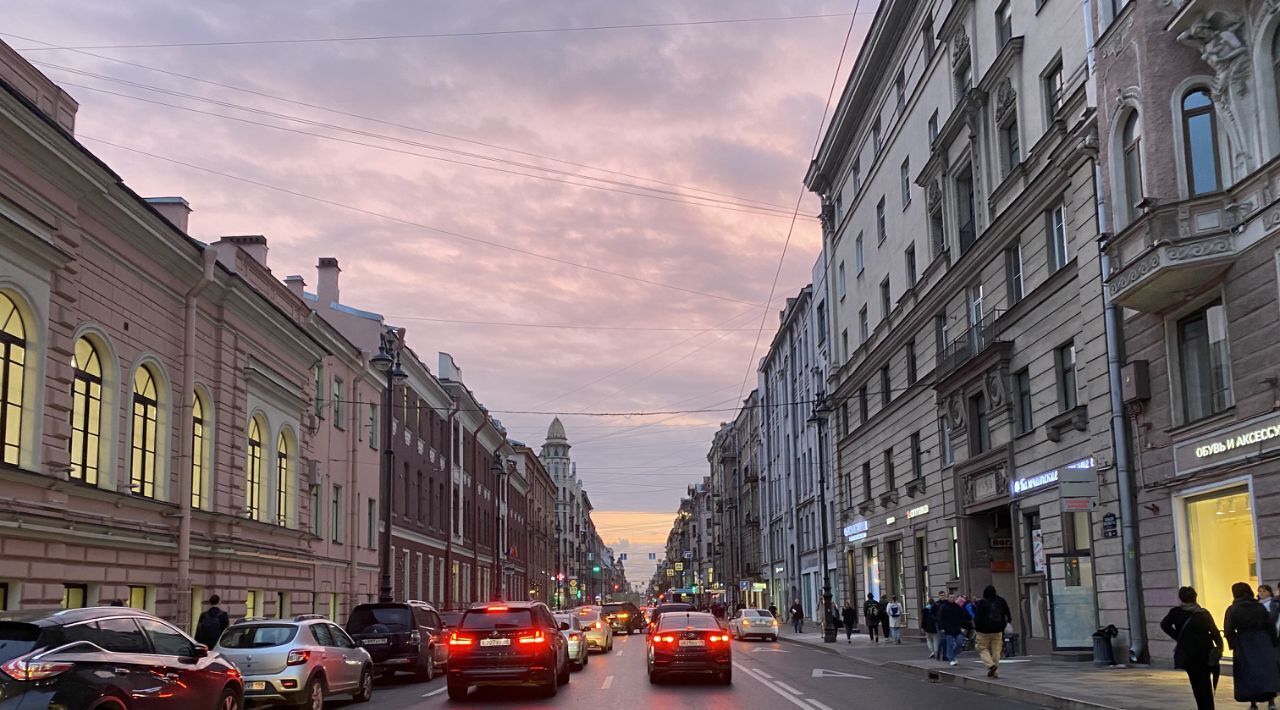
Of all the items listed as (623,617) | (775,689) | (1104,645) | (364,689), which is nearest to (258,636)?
(364,689)

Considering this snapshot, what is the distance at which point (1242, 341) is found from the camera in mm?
18828

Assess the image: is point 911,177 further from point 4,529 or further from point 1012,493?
point 4,529

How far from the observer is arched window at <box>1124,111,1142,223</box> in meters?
21.8

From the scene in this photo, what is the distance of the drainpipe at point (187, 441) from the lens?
894 inches

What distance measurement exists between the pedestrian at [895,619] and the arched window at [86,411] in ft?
88.4

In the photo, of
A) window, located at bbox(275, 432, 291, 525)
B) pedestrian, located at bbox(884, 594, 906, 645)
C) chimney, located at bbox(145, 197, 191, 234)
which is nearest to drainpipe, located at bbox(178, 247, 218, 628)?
chimney, located at bbox(145, 197, 191, 234)

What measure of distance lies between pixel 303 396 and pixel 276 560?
5443 millimetres

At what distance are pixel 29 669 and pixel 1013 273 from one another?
82.0 feet

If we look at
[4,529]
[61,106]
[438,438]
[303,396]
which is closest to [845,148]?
[438,438]

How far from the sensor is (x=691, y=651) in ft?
70.9

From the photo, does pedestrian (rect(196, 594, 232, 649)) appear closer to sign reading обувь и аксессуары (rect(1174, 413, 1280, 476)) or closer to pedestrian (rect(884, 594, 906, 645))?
sign reading обувь и аксессуары (rect(1174, 413, 1280, 476))

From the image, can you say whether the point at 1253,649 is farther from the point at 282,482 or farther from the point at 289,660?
the point at 282,482

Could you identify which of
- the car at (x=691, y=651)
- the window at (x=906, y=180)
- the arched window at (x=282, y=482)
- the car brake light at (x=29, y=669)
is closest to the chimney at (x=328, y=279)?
the arched window at (x=282, y=482)

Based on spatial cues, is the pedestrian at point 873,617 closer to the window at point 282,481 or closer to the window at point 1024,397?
the window at point 1024,397
